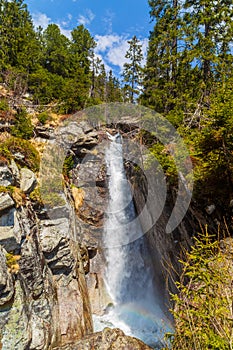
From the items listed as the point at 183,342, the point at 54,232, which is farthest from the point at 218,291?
the point at 54,232

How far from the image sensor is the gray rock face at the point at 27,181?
35.2ft

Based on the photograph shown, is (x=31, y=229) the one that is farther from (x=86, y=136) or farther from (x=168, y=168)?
(x=86, y=136)

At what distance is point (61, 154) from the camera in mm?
16562

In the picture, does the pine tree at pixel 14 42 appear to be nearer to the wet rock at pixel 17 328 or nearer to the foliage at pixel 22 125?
the foliage at pixel 22 125

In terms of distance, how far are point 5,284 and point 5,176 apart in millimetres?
4251

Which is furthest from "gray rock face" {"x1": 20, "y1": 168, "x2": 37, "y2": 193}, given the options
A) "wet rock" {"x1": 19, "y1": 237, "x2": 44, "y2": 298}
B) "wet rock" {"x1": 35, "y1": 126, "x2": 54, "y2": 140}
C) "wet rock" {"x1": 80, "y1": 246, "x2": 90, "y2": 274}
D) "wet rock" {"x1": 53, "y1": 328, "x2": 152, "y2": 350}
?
"wet rock" {"x1": 53, "y1": 328, "x2": 152, "y2": 350}

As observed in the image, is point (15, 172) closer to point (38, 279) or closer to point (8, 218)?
point (8, 218)

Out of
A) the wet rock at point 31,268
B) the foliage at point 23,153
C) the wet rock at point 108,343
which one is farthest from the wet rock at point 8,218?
→ the wet rock at point 108,343

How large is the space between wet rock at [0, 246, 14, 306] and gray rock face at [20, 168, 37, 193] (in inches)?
140

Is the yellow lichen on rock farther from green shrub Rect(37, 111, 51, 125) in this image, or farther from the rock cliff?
green shrub Rect(37, 111, 51, 125)

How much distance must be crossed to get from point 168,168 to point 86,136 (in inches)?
432

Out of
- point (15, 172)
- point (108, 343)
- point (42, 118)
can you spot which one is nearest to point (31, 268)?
point (108, 343)

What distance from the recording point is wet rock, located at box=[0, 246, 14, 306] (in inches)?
293

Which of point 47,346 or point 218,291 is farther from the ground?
point 218,291
